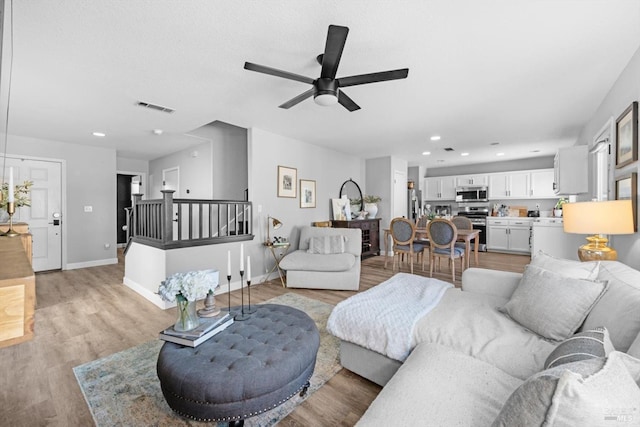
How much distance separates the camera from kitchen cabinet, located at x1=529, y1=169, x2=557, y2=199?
22.0ft

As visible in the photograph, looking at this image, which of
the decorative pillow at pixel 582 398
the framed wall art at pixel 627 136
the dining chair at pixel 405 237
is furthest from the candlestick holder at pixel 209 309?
the dining chair at pixel 405 237

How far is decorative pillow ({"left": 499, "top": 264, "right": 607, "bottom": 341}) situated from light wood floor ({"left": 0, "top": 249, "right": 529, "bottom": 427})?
3.36 feet

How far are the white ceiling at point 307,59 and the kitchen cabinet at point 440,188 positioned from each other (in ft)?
12.8

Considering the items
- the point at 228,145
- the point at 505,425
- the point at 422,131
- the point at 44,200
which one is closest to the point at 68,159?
the point at 44,200

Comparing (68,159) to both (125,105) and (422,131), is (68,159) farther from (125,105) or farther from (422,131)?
(422,131)

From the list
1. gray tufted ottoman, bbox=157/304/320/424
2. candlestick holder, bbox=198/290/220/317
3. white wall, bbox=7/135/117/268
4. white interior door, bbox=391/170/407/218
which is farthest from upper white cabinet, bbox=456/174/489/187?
white wall, bbox=7/135/117/268

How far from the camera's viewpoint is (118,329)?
2.73 meters

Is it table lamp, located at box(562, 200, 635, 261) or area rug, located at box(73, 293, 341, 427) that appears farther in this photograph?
table lamp, located at box(562, 200, 635, 261)

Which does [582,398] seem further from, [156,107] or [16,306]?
[156,107]

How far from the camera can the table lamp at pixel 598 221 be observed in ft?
6.53

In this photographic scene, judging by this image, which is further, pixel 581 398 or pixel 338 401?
pixel 338 401

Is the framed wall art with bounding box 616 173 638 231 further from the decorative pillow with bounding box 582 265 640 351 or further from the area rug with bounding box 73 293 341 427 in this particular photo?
the area rug with bounding box 73 293 341 427

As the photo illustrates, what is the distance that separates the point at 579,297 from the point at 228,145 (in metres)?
5.48

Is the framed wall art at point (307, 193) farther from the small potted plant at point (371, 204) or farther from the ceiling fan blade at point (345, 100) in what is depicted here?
the ceiling fan blade at point (345, 100)
